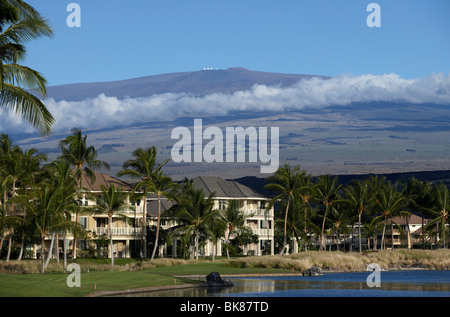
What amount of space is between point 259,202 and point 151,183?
28.6 meters

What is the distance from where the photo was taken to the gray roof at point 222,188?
108875mm

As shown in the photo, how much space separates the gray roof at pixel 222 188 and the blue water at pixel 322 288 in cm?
4124

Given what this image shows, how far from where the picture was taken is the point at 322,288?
54469mm

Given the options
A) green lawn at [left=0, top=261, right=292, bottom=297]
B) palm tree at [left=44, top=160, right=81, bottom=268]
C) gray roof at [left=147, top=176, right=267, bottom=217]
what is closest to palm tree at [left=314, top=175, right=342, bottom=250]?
gray roof at [left=147, top=176, right=267, bottom=217]

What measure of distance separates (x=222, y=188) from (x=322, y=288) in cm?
5761

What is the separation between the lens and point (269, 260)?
253 ft

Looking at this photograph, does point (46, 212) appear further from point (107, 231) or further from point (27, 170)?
point (107, 231)

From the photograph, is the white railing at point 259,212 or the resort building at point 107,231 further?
the white railing at point 259,212

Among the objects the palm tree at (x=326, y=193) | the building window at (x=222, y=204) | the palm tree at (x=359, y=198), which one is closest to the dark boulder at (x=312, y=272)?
the palm tree at (x=326, y=193)

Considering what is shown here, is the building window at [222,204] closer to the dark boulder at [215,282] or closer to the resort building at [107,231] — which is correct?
the resort building at [107,231]

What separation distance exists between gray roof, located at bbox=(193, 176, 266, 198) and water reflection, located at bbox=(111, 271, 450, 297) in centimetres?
4134

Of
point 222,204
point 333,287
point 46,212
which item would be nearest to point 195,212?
point 222,204
